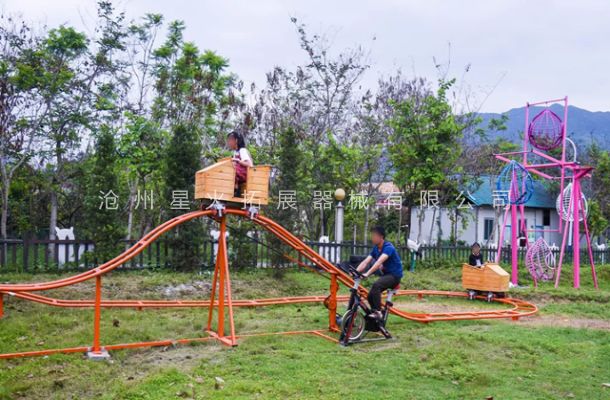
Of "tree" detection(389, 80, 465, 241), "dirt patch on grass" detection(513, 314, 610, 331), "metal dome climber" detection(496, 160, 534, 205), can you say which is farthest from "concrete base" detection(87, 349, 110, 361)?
"tree" detection(389, 80, 465, 241)

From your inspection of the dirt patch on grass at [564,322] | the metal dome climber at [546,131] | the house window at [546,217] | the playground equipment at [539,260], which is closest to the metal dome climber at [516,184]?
the metal dome climber at [546,131]

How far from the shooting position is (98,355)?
6.73 m

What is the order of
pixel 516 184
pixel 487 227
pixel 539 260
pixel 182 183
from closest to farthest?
pixel 182 183 → pixel 516 184 → pixel 539 260 → pixel 487 227

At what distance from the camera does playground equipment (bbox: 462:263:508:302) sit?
1295 centimetres

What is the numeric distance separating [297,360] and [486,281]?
7.55 meters

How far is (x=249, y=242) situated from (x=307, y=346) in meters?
7.41

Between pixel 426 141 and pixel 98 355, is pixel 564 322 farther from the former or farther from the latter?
pixel 426 141

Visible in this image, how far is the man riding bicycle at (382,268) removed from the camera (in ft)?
27.0

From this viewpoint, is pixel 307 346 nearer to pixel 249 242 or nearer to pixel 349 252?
pixel 249 242

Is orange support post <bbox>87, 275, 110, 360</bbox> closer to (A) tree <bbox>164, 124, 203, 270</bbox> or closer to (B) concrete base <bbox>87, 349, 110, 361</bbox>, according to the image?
(B) concrete base <bbox>87, 349, 110, 361</bbox>

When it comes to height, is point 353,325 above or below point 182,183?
below

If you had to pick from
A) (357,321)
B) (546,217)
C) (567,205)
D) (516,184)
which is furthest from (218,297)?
(546,217)

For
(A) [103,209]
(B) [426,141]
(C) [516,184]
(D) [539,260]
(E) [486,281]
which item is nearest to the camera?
(E) [486,281]

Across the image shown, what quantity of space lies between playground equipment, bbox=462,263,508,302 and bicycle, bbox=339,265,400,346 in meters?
5.36
